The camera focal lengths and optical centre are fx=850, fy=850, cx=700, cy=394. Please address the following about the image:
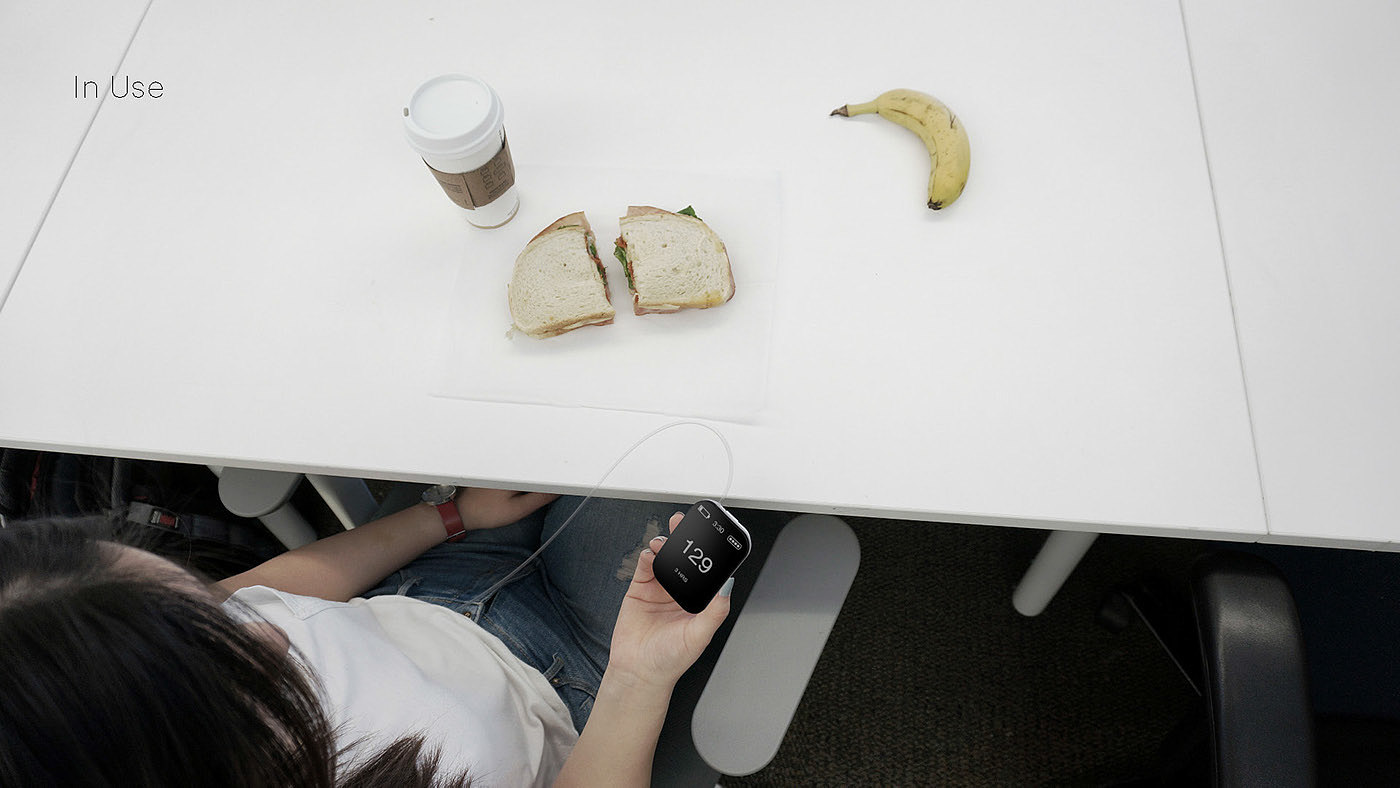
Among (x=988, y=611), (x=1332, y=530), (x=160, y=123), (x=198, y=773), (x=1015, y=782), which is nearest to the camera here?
(x=198, y=773)

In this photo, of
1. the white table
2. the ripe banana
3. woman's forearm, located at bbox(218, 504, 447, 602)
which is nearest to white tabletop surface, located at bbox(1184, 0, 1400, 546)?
the white table

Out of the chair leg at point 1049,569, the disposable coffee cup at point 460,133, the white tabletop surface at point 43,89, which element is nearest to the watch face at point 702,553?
the disposable coffee cup at point 460,133

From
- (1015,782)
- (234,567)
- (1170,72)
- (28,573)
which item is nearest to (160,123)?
(234,567)

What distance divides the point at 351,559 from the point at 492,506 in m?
0.17

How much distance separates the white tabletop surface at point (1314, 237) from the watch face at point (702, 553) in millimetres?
496

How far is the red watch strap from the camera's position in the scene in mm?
1005

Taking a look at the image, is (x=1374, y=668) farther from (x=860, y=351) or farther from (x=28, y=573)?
(x=28, y=573)

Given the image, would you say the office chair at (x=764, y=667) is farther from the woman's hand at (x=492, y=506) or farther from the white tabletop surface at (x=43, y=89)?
the white tabletop surface at (x=43, y=89)

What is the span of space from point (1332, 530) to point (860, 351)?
0.45 metres

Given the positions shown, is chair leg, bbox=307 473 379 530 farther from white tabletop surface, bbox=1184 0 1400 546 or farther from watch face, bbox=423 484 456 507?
white tabletop surface, bbox=1184 0 1400 546

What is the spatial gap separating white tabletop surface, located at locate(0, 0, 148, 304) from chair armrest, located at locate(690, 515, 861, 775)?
892 millimetres

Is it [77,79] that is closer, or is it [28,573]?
[28,573]

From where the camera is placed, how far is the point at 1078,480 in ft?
2.63

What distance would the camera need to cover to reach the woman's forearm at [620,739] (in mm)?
737
